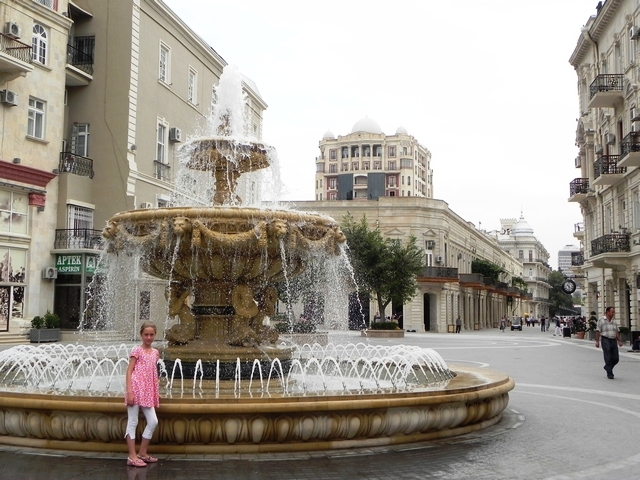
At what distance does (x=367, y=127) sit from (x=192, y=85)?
81691mm

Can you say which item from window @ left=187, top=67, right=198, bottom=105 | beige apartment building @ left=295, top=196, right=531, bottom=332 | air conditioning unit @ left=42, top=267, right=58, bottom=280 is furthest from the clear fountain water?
beige apartment building @ left=295, top=196, right=531, bottom=332

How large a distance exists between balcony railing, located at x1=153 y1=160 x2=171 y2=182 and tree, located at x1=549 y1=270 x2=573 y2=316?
343 ft

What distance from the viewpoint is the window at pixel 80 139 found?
29172 millimetres

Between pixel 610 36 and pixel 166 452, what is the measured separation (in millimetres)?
33760

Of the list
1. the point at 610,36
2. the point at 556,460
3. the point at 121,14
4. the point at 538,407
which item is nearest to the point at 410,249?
the point at 610,36

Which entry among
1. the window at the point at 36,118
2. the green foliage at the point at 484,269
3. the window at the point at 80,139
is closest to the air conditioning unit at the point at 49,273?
the window at the point at 36,118

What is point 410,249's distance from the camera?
42.9 metres

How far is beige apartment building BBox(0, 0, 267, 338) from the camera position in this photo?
2477 cm

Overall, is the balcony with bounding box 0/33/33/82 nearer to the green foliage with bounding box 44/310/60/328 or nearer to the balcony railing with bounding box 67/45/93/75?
the balcony railing with bounding box 67/45/93/75

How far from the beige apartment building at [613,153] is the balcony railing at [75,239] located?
22.0 meters

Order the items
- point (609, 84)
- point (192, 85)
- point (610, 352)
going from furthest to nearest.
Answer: point (192, 85) < point (609, 84) < point (610, 352)

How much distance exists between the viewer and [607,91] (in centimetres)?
3136

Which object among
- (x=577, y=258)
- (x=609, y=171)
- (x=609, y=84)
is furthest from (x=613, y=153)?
(x=577, y=258)

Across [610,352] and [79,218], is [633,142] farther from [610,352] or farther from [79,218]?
[79,218]
